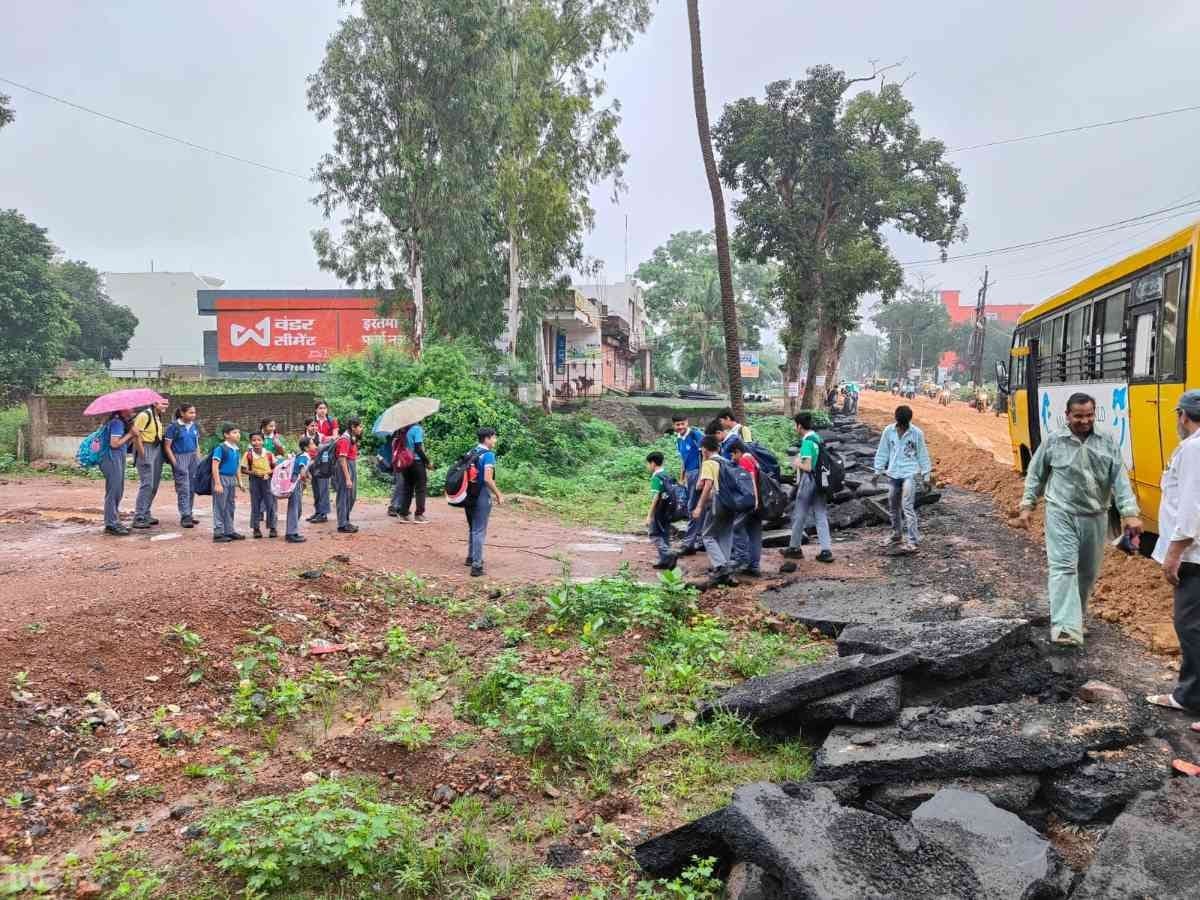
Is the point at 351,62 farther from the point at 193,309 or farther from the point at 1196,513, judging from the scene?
the point at 193,309

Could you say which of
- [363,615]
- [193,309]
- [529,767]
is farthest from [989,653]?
[193,309]

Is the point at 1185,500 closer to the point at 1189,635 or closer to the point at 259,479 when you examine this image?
the point at 1189,635

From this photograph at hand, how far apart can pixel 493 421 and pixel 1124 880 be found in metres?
18.2

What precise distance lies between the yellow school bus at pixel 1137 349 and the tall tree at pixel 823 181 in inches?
644

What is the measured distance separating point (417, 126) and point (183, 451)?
1517 cm

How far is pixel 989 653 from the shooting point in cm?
486

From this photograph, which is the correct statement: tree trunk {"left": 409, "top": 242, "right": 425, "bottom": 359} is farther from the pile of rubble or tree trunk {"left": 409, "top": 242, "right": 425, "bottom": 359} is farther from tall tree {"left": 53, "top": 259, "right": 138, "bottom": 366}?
tall tree {"left": 53, "top": 259, "right": 138, "bottom": 366}

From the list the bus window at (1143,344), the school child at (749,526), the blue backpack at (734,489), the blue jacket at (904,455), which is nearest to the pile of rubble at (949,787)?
the blue backpack at (734,489)

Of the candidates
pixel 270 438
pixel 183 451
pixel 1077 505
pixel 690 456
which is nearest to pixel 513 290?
pixel 270 438

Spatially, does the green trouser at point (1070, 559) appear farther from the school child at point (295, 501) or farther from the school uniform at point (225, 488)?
the school uniform at point (225, 488)

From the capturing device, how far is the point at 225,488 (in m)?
9.38

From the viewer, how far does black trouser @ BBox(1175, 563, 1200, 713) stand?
435cm

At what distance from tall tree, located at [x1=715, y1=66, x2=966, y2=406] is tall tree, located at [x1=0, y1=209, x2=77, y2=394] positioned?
89.4ft

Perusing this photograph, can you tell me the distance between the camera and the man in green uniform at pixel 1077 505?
215 inches
